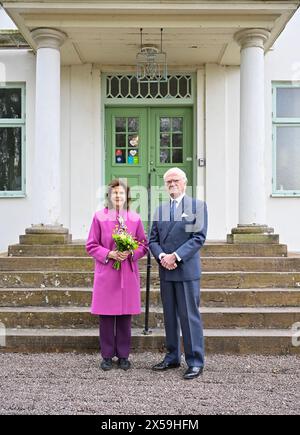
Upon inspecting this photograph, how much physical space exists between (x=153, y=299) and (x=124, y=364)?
4.14ft

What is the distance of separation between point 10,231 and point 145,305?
12.7 ft

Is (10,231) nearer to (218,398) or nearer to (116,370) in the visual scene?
(116,370)

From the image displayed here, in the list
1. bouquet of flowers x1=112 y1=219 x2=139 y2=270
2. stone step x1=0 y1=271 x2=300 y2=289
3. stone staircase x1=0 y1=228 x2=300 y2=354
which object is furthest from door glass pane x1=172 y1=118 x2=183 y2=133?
bouquet of flowers x1=112 y1=219 x2=139 y2=270

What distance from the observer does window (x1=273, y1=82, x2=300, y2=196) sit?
29.9 ft

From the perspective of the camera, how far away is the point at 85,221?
8.96 m

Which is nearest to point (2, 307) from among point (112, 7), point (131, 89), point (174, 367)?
point (174, 367)

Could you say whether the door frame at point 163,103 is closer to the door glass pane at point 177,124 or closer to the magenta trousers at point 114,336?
the door glass pane at point 177,124

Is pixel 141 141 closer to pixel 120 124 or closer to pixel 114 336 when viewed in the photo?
pixel 120 124

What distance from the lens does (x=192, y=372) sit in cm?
463

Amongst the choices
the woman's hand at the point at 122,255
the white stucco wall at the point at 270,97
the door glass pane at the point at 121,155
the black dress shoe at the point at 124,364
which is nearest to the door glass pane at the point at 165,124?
the door glass pane at the point at 121,155

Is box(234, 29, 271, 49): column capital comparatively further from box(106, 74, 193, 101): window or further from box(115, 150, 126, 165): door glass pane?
box(115, 150, 126, 165): door glass pane

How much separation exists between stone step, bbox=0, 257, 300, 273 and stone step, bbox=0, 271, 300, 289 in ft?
0.73

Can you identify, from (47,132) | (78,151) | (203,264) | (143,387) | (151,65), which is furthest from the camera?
(78,151)

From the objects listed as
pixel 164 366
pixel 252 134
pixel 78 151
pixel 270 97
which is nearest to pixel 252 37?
pixel 252 134
